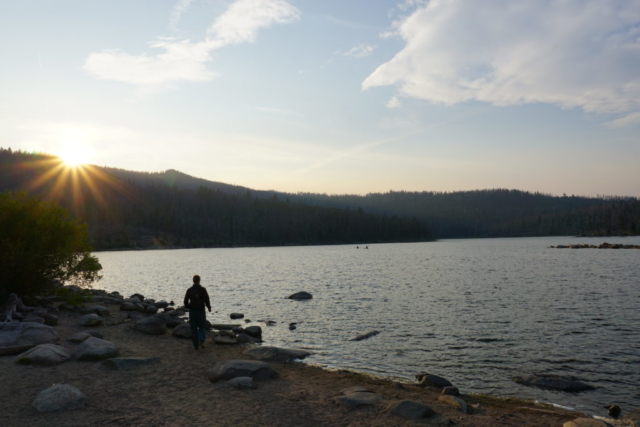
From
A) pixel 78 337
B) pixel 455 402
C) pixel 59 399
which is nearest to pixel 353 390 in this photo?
pixel 455 402

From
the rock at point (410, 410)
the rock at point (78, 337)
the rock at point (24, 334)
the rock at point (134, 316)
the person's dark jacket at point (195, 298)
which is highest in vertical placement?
the person's dark jacket at point (195, 298)

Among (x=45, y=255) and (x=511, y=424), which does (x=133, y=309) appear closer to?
(x=45, y=255)

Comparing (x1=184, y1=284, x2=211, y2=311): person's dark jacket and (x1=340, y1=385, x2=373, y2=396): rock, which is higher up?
(x1=184, y1=284, x2=211, y2=311): person's dark jacket

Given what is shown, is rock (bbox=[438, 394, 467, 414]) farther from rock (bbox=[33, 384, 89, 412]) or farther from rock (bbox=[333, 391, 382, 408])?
rock (bbox=[33, 384, 89, 412])

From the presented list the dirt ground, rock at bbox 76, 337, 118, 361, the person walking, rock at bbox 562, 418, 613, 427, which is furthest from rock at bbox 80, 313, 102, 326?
rock at bbox 562, 418, 613, 427

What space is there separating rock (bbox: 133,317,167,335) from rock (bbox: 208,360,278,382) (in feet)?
28.2

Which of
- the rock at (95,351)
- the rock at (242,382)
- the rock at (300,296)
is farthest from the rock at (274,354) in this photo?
the rock at (300,296)

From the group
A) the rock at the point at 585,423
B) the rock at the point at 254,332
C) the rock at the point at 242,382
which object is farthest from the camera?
the rock at the point at 254,332

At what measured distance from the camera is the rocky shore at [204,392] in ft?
37.2

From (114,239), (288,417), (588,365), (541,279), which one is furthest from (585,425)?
(114,239)

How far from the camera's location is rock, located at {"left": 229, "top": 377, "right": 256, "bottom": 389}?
1421 cm

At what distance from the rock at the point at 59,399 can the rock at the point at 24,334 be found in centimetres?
678

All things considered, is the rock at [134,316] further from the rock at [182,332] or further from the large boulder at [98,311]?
the rock at [182,332]

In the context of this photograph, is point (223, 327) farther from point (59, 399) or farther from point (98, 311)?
point (59, 399)
